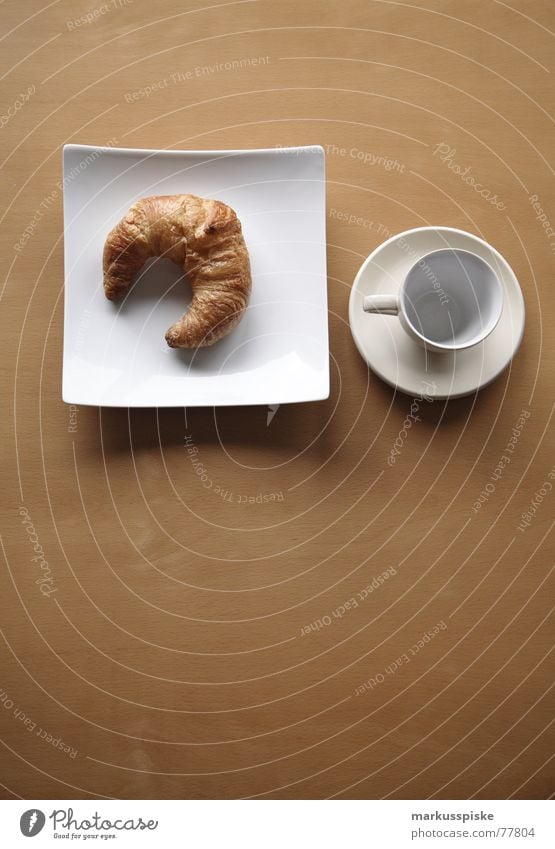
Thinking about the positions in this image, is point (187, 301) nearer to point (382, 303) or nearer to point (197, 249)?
point (197, 249)

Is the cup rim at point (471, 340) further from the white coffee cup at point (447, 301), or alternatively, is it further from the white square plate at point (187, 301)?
the white square plate at point (187, 301)

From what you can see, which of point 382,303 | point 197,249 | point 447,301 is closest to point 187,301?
point 197,249

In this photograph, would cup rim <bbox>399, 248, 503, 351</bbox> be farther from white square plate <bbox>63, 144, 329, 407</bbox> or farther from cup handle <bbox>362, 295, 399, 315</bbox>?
white square plate <bbox>63, 144, 329, 407</bbox>

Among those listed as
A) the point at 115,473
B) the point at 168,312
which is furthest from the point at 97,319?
the point at 115,473

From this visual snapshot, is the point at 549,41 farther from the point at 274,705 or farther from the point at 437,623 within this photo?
the point at 274,705

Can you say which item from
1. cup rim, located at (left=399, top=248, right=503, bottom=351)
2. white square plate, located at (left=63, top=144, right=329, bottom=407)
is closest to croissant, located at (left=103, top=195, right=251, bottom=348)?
white square plate, located at (left=63, top=144, right=329, bottom=407)

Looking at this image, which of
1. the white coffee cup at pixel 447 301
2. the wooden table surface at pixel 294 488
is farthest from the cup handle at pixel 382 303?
the wooden table surface at pixel 294 488
